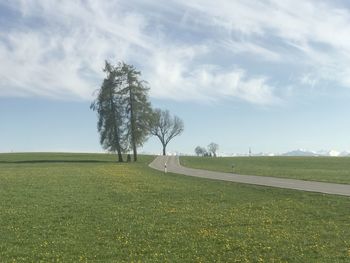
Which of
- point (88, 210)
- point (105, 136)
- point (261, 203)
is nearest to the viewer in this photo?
point (88, 210)

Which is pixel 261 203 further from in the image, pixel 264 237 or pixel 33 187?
pixel 33 187

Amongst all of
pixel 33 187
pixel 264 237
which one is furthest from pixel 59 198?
pixel 264 237

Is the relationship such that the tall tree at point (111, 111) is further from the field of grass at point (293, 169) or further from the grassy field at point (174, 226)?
the grassy field at point (174, 226)

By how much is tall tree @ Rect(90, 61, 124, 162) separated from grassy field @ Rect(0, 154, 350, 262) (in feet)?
167

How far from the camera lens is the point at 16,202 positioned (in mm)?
23078

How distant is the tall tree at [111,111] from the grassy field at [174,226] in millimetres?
51036

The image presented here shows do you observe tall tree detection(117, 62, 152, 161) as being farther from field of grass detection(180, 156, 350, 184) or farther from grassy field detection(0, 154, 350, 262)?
grassy field detection(0, 154, 350, 262)

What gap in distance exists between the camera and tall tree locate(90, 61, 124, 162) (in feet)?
258

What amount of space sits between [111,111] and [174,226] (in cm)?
6282

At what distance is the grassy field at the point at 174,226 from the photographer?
12492 millimetres

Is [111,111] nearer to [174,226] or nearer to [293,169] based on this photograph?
[293,169]

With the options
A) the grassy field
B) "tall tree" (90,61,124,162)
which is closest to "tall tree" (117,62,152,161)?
"tall tree" (90,61,124,162)

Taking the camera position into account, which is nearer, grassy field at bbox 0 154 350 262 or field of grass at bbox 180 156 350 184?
grassy field at bbox 0 154 350 262

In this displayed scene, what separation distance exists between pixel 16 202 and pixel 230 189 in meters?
11.8
